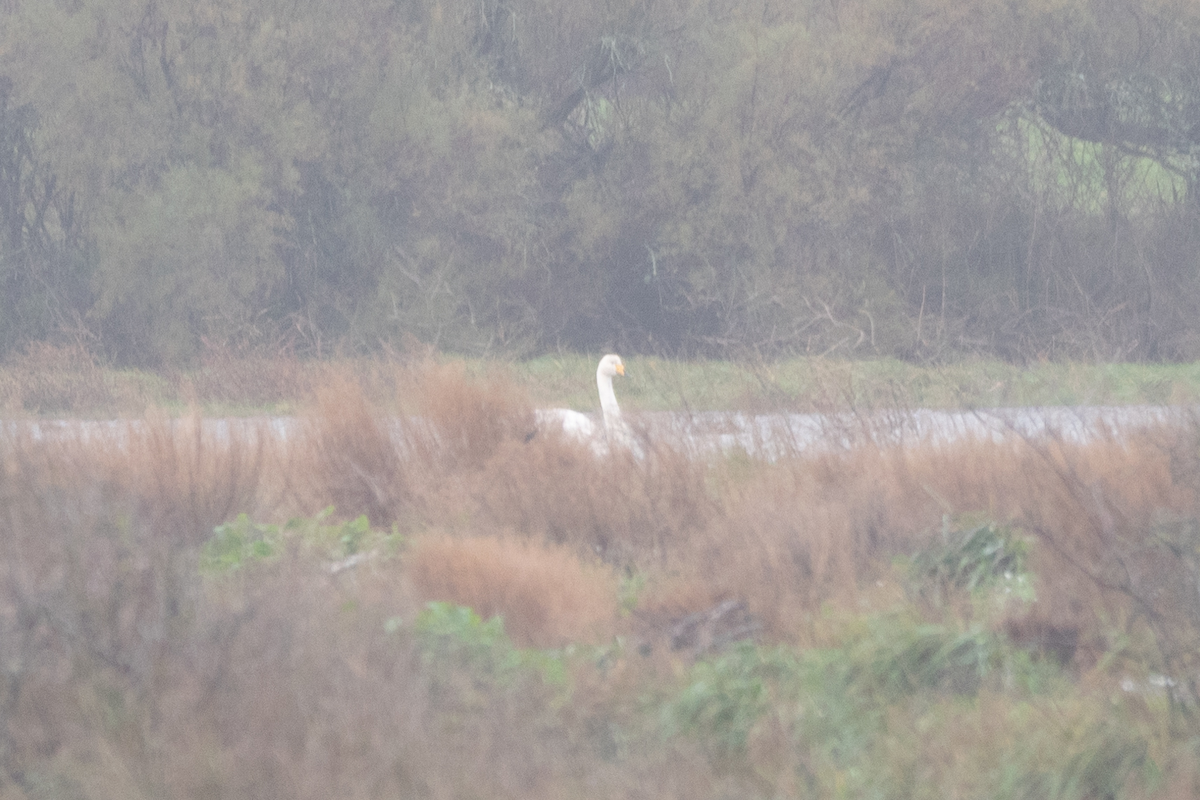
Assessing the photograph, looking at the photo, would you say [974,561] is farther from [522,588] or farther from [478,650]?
[478,650]

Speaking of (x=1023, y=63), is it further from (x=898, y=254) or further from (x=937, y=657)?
(x=937, y=657)

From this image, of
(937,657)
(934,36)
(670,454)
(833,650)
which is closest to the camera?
(937,657)

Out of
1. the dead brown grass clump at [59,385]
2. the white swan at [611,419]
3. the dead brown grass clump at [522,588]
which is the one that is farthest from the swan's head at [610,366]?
the dead brown grass clump at [59,385]

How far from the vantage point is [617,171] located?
24.8 metres

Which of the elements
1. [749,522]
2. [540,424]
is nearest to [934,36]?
[540,424]

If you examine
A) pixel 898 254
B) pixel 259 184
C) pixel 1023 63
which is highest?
pixel 1023 63

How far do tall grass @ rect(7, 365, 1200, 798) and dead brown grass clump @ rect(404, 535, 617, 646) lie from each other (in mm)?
17

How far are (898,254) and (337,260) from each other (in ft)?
35.5

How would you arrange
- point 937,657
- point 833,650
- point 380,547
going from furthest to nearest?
1. point 380,547
2. point 833,650
3. point 937,657

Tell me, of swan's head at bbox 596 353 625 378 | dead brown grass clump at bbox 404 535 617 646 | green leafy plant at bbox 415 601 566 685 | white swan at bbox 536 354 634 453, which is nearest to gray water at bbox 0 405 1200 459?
white swan at bbox 536 354 634 453

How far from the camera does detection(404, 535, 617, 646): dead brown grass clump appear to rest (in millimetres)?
4793

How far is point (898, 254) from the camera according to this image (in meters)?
24.1

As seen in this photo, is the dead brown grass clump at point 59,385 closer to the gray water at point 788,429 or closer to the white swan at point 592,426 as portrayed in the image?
the gray water at point 788,429

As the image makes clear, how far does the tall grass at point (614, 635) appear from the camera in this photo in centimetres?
330
